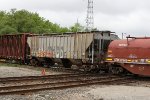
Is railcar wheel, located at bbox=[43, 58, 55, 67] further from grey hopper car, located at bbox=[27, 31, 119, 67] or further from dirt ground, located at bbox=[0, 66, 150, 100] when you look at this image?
dirt ground, located at bbox=[0, 66, 150, 100]

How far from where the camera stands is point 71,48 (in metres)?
29.3

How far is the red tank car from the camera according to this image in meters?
22.9

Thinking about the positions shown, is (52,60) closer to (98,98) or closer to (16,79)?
(16,79)

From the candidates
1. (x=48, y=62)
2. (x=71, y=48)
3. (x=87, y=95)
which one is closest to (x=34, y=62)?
(x=48, y=62)

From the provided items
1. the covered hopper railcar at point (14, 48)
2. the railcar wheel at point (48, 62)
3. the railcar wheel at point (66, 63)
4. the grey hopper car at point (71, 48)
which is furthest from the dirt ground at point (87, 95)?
the covered hopper railcar at point (14, 48)

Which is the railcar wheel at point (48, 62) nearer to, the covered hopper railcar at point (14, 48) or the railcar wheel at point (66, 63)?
the railcar wheel at point (66, 63)

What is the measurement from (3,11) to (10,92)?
7835 cm

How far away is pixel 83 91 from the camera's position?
16531 millimetres

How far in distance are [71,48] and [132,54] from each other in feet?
22.4

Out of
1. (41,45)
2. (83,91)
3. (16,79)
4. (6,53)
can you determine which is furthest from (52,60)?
(83,91)

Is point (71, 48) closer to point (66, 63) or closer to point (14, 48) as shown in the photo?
point (66, 63)

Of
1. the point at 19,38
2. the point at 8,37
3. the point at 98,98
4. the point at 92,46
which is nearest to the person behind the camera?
the point at 98,98

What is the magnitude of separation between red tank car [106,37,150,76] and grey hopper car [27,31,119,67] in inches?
65.0

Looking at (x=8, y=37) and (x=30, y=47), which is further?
(x=8, y=37)
